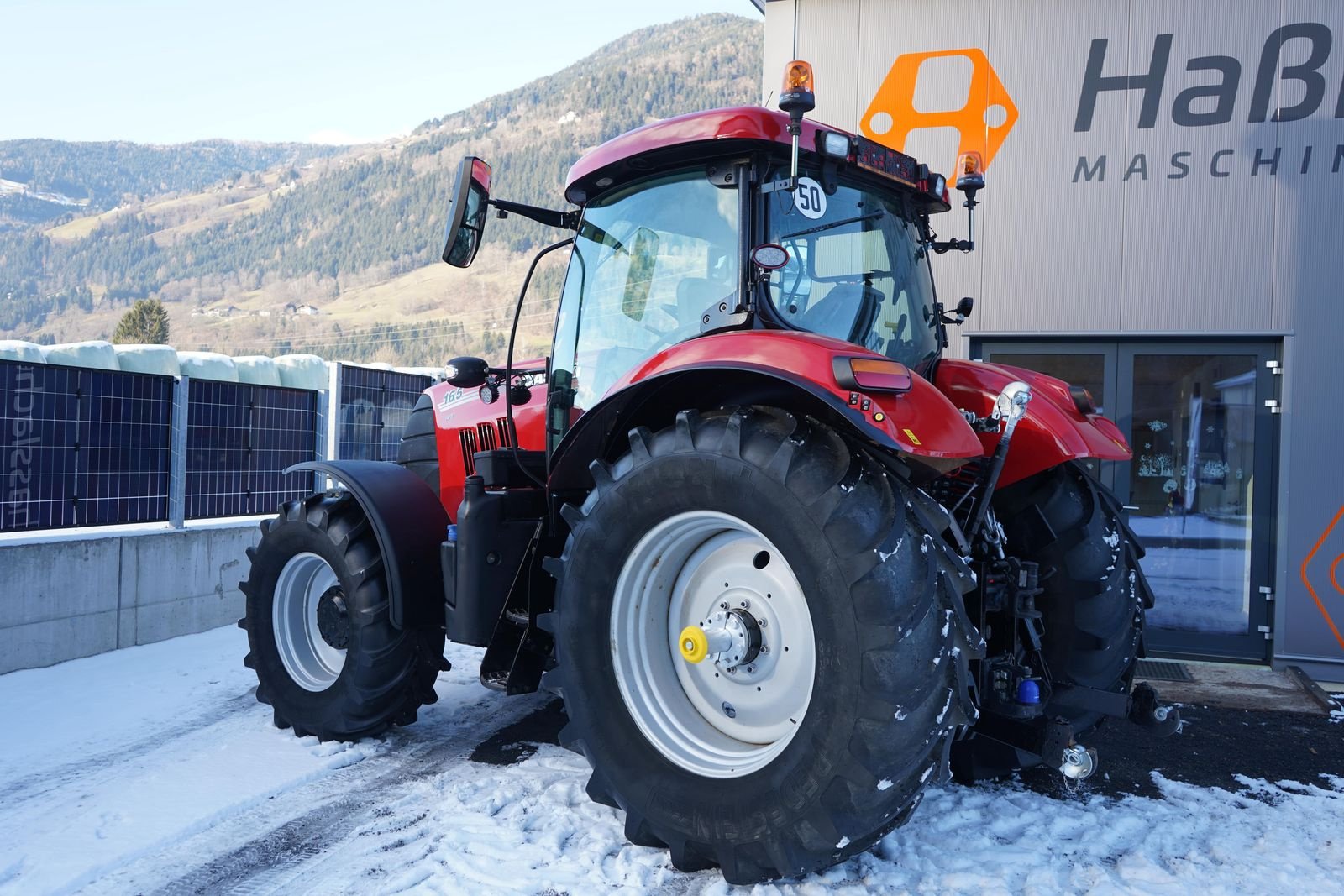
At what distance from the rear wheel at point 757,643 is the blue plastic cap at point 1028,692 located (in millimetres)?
633

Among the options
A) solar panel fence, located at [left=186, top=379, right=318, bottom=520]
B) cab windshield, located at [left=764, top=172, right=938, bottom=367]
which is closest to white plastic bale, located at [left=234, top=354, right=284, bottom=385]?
solar panel fence, located at [left=186, top=379, right=318, bottom=520]

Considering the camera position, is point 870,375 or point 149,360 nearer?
point 870,375

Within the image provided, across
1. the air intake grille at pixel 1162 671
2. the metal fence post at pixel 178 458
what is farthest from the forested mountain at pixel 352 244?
the air intake grille at pixel 1162 671

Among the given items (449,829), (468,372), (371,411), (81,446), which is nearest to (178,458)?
(81,446)

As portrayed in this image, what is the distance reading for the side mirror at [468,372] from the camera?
158 inches

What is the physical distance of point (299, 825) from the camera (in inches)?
127

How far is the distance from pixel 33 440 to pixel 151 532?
0.92 m

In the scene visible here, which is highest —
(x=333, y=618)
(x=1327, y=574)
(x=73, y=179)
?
(x=73, y=179)

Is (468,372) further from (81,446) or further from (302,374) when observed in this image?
(302,374)

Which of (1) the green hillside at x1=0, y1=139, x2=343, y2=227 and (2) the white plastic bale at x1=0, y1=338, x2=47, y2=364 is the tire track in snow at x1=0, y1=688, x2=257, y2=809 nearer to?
(2) the white plastic bale at x1=0, y1=338, x2=47, y2=364

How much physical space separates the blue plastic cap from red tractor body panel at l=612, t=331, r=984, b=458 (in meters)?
0.90

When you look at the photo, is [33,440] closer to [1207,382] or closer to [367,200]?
[1207,382]

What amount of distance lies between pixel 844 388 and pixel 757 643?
0.83m

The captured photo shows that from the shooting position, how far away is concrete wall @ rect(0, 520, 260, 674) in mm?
5547
